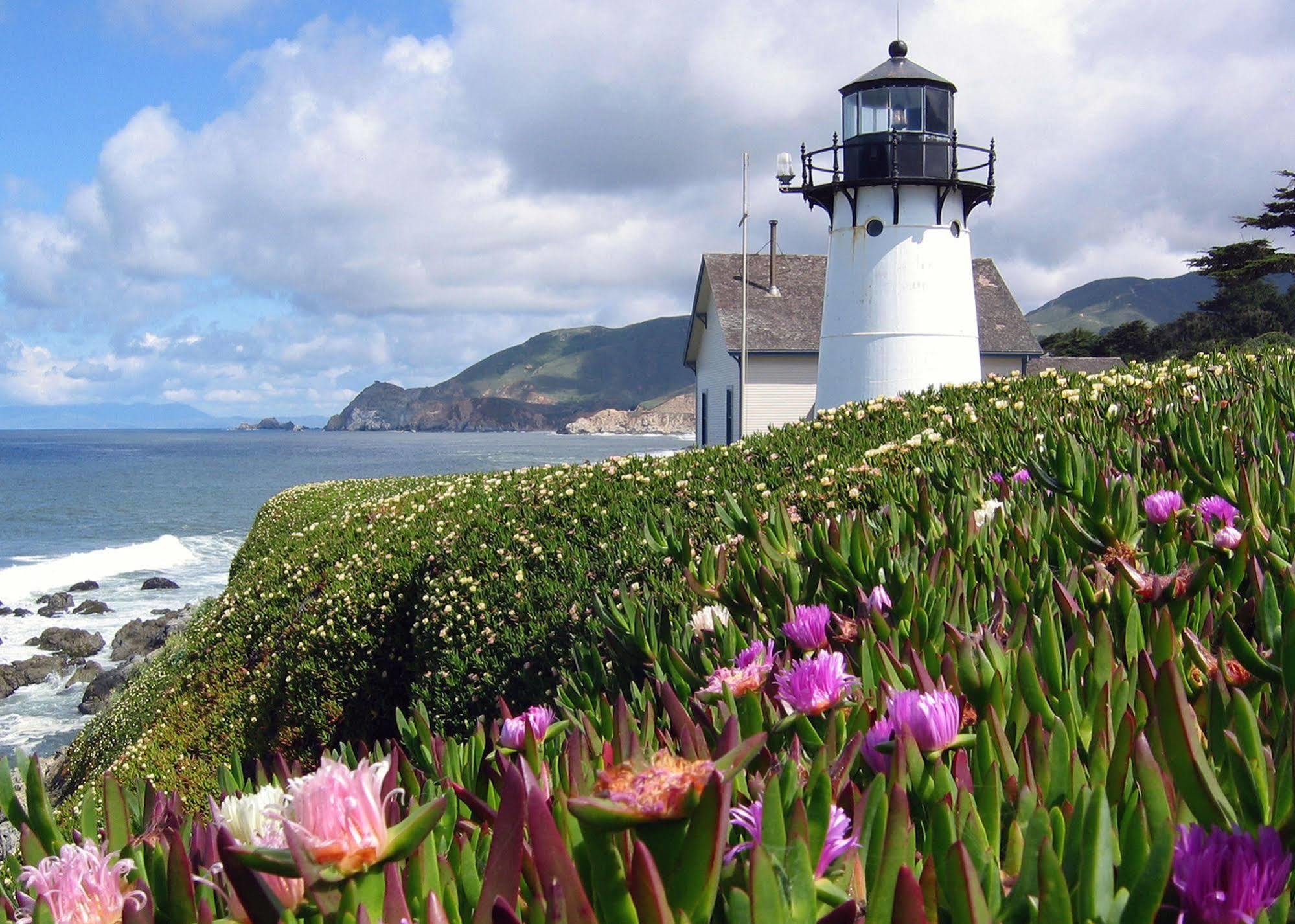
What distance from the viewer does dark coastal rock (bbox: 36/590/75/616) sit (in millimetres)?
30031

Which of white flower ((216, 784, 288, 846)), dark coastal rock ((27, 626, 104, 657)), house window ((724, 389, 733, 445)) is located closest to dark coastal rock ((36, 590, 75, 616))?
dark coastal rock ((27, 626, 104, 657))

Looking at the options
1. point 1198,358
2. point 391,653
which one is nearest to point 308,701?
point 391,653

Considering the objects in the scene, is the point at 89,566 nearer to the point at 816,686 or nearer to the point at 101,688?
the point at 101,688

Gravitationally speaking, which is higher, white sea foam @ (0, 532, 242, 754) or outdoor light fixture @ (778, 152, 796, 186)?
outdoor light fixture @ (778, 152, 796, 186)

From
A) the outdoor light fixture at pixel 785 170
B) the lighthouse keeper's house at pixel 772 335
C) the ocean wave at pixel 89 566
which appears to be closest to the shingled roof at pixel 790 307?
the lighthouse keeper's house at pixel 772 335

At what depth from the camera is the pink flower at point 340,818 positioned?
110cm

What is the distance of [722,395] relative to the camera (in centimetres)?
3384

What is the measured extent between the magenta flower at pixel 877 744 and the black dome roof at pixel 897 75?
21.0 m

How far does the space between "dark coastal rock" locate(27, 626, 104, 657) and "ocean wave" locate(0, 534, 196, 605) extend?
850 cm

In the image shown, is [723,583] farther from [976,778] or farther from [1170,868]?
[1170,868]

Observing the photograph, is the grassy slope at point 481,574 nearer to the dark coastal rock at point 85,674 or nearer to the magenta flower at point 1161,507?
the magenta flower at point 1161,507

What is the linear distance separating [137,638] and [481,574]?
20937 millimetres

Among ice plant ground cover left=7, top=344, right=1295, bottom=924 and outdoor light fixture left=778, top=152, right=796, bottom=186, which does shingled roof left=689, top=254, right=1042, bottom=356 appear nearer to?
outdoor light fixture left=778, top=152, right=796, bottom=186

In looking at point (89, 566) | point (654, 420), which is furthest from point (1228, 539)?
point (654, 420)
